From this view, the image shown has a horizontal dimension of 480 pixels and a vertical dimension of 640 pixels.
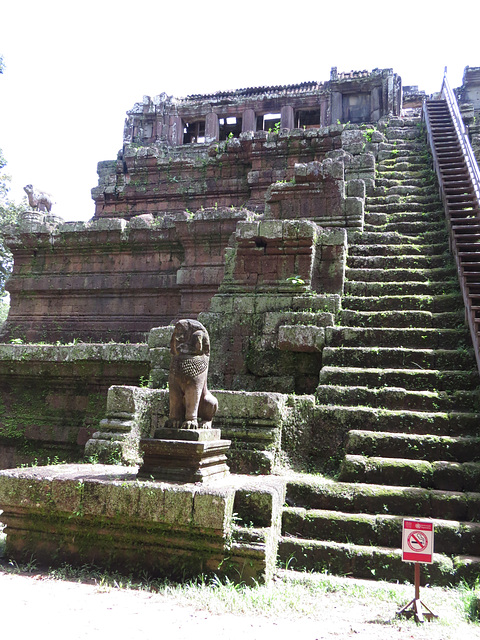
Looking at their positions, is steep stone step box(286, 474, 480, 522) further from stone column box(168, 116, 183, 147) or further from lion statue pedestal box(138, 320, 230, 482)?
stone column box(168, 116, 183, 147)

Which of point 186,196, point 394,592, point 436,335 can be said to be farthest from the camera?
point 186,196

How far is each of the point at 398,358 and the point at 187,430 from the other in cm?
296

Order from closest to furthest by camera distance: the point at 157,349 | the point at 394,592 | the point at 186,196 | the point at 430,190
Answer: the point at 394,592 → the point at 157,349 → the point at 430,190 → the point at 186,196

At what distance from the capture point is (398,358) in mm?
6316

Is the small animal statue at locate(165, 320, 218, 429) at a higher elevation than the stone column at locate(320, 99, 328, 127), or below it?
below

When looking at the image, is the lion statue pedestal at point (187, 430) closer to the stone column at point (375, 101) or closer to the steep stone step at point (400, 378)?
the steep stone step at point (400, 378)

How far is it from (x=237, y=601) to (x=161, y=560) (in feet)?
2.73

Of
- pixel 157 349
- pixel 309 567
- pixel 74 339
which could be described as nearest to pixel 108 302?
pixel 74 339

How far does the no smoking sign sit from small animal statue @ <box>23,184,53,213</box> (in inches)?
493

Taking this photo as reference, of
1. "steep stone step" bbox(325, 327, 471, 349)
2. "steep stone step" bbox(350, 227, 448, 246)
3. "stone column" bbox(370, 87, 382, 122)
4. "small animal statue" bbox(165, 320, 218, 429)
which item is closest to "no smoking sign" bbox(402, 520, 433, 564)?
"small animal statue" bbox(165, 320, 218, 429)

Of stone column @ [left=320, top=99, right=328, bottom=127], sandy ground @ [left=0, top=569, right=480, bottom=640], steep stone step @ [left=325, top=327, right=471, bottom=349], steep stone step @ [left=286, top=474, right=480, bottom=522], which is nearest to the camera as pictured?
sandy ground @ [left=0, top=569, right=480, bottom=640]

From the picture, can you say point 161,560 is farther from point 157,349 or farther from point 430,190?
point 430,190

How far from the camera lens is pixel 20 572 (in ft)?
13.8

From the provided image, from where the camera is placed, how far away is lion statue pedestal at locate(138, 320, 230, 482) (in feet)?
14.5
